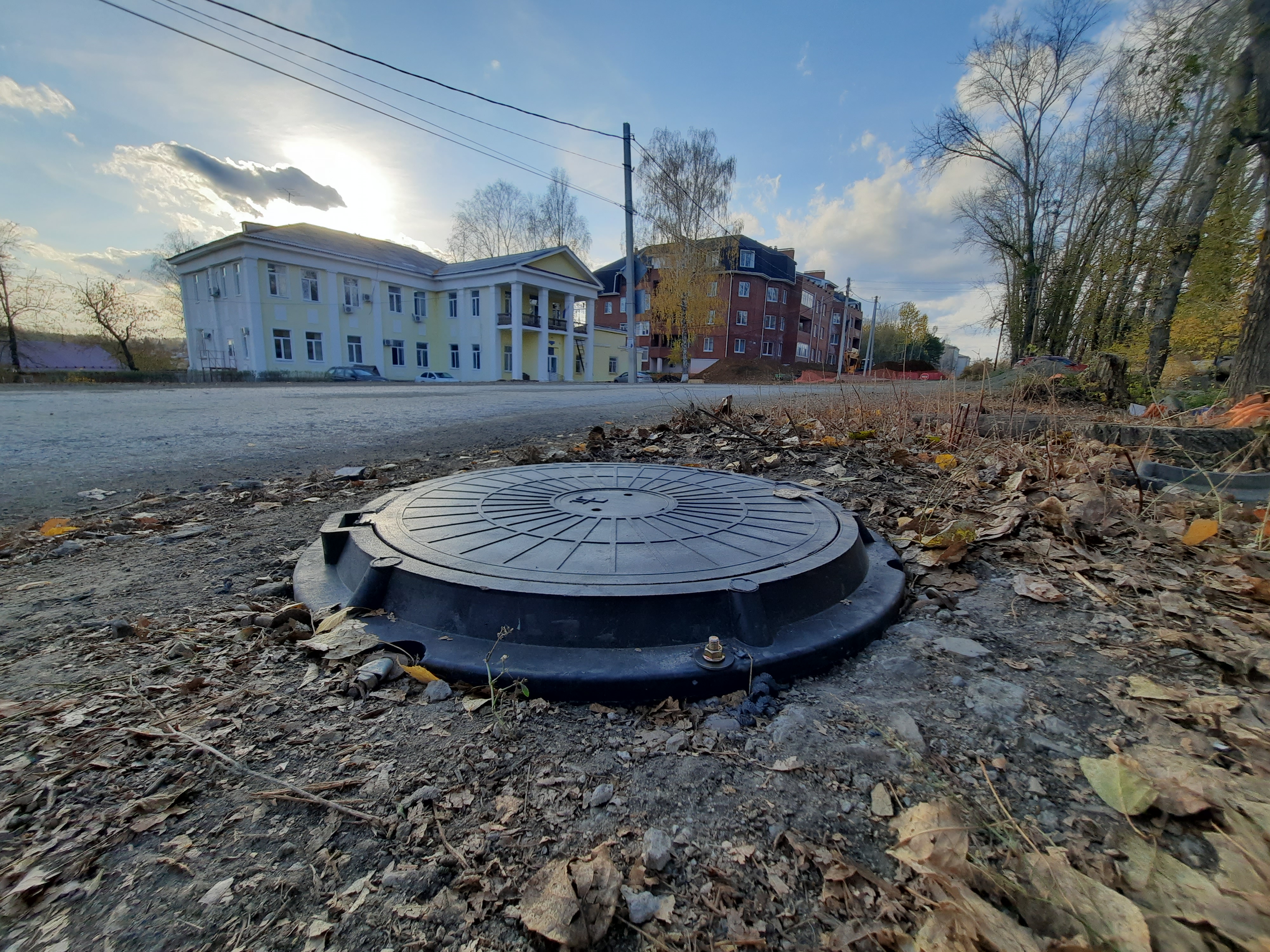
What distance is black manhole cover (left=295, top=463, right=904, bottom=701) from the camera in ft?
3.59

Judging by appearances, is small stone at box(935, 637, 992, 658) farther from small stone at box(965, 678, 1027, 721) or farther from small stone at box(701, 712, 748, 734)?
small stone at box(701, 712, 748, 734)

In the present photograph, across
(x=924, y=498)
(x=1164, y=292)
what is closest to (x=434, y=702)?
(x=924, y=498)

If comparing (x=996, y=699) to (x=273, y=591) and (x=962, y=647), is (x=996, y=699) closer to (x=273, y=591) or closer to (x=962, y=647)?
(x=962, y=647)

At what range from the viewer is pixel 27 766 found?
831 millimetres

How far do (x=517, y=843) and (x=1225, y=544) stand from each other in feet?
7.22

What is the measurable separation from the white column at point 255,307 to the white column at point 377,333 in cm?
411

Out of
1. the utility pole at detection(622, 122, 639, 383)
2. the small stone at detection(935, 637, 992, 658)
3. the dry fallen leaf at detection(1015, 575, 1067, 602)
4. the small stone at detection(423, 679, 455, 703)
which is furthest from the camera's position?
the utility pole at detection(622, 122, 639, 383)

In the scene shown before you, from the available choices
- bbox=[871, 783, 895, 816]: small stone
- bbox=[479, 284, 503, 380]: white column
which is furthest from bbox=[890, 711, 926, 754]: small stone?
bbox=[479, 284, 503, 380]: white column

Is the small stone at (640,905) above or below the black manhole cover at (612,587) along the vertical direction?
below

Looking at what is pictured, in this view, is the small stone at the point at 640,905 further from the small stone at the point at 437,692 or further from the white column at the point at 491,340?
the white column at the point at 491,340

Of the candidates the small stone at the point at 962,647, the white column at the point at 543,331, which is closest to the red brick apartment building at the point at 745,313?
the white column at the point at 543,331

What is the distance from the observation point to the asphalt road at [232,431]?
2736 millimetres

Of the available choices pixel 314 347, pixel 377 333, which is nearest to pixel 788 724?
pixel 314 347

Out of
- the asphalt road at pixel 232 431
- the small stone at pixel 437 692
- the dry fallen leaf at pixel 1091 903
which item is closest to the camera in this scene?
the dry fallen leaf at pixel 1091 903
